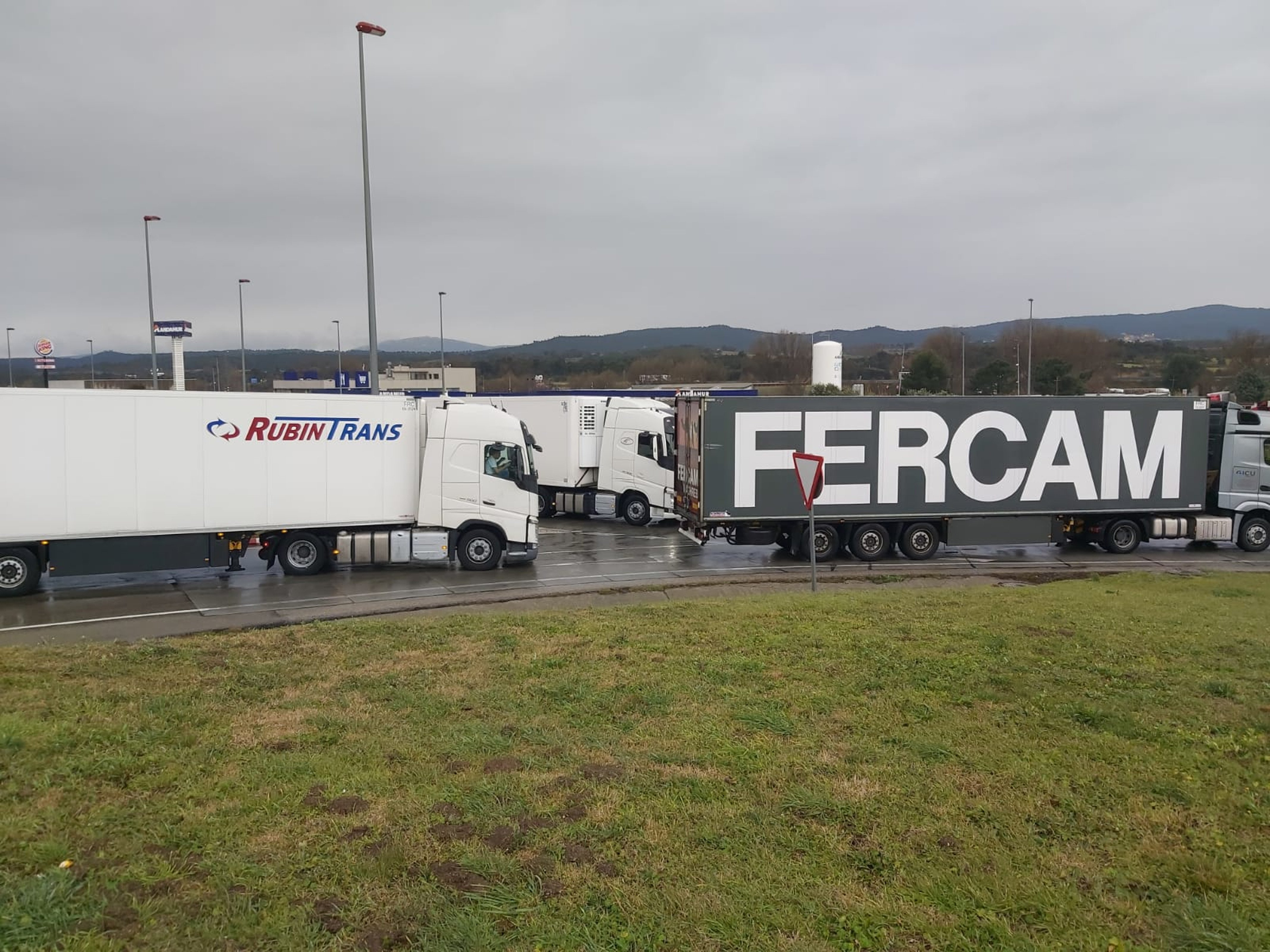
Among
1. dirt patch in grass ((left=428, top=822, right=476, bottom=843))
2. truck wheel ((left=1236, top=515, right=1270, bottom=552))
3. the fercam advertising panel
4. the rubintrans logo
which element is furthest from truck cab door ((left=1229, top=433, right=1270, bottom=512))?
dirt patch in grass ((left=428, top=822, right=476, bottom=843))

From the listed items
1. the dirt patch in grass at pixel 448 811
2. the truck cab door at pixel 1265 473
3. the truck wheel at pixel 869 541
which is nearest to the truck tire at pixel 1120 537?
the truck cab door at pixel 1265 473

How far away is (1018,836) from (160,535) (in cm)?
1554

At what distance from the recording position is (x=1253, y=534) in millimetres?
22234

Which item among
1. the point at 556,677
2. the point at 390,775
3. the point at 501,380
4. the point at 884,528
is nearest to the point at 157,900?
the point at 390,775

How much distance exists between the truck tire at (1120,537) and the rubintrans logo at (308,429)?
55.7ft

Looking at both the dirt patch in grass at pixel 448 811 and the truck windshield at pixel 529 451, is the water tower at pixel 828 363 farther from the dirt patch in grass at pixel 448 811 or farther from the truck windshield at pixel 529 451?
the dirt patch in grass at pixel 448 811

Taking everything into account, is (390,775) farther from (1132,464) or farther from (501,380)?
(501,380)

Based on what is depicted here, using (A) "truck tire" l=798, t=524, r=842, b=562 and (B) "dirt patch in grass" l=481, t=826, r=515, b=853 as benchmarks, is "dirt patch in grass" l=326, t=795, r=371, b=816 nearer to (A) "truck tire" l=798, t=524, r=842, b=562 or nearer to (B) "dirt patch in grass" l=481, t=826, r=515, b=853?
(B) "dirt patch in grass" l=481, t=826, r=515, b=853

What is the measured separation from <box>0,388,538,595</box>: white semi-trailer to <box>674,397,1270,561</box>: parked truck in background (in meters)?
4.51

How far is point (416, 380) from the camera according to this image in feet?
293

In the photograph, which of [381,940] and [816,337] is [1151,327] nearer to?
[816,337]

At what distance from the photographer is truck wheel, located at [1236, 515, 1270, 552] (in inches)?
875

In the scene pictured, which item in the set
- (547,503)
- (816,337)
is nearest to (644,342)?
(816,337)

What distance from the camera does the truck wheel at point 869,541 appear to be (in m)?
20.5
